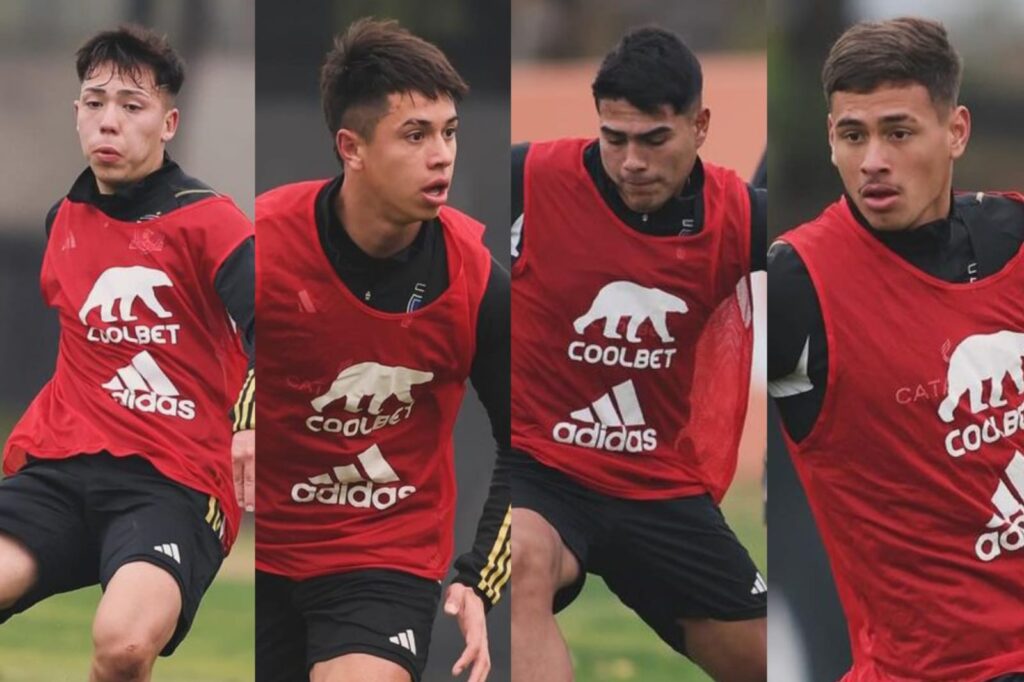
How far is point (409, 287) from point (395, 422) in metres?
0.37

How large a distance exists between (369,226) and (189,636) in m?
1.22

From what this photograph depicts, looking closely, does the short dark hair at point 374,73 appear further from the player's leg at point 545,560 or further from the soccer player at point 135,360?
the player's leg at point 545,560

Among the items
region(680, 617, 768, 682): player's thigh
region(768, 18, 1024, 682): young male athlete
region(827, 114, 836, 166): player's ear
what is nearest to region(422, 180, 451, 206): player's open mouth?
region(768, 18, 1024, 682): young male athlete

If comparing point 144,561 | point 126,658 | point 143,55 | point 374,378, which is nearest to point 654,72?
point 374,378

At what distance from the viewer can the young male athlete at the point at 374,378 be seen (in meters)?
4.10

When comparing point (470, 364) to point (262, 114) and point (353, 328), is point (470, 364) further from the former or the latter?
point (262, 114)

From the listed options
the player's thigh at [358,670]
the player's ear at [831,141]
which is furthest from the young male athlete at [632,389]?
the player's thigh at [358,670]

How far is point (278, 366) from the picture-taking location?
419 centimetres

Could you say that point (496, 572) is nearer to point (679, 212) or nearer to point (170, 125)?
point (679, 212)

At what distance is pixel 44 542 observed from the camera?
4.14 metres

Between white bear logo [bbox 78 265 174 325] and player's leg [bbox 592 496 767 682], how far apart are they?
1.36m

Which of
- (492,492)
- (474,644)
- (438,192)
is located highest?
(438,192)

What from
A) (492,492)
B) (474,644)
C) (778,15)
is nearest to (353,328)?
(492,492)

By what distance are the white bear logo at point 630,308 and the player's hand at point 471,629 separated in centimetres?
79
